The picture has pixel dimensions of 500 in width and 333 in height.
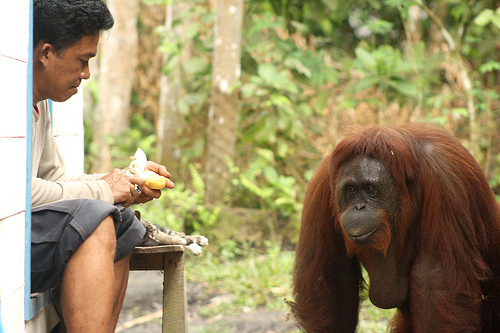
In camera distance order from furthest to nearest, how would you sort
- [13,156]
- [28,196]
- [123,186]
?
1. [123,186]
2. [28,196]
3. [13,156]

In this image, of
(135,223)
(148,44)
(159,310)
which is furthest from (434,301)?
(148,44)

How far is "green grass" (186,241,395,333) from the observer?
4285 millimetres

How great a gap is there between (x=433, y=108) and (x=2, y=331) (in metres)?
5.83

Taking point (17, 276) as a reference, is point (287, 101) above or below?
above

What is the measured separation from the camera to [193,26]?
21.3 feet

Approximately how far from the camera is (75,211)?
2135 millimetres

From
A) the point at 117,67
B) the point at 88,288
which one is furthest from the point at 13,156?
the point at 117,67

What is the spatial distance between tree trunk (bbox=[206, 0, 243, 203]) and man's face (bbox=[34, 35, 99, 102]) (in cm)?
360

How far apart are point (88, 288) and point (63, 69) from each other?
88cm

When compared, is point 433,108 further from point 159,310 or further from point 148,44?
point 148,44

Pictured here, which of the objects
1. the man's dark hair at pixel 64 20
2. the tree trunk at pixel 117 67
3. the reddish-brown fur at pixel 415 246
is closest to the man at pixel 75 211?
the man's dark hair at pixel 64 20

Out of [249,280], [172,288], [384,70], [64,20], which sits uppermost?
[384,70]

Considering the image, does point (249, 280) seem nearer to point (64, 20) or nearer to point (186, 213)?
point (186, 213)

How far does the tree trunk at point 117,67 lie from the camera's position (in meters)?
8.52
